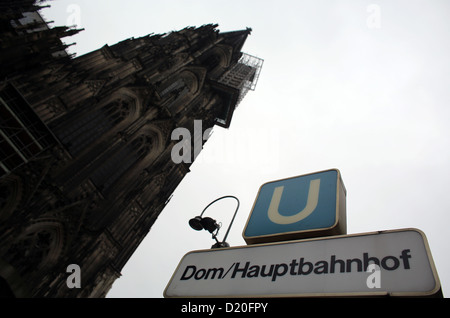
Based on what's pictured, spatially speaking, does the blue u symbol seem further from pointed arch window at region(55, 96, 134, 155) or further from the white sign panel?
pointed arch window at region(55, 96, 134, 155)

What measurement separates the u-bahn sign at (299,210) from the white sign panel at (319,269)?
1.26 feet

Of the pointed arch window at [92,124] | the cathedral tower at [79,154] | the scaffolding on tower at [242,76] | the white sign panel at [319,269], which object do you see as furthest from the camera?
the scaffolding on tower at [242,76]

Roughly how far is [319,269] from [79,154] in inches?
777

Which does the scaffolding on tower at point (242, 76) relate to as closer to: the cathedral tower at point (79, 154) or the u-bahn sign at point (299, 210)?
the cathedral tower at point (79, 154)

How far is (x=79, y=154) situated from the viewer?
18922 mm

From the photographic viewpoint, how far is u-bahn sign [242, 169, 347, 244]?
3330mm

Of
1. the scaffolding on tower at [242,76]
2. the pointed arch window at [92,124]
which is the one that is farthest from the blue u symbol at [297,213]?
the scaffolding on tower at [242,76]

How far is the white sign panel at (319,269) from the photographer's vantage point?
6.94 ft

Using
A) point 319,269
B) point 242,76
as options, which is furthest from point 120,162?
point 242,76

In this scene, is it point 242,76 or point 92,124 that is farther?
point 242,76

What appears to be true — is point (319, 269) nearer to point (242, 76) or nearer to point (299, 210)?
point (299, 210)

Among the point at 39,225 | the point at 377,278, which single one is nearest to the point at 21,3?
the point at 39,225

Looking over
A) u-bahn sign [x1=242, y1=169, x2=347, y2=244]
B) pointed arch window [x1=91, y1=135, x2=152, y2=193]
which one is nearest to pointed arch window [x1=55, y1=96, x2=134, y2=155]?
pointed arch window [x1=91, y1=135, x2=152, y2=193]

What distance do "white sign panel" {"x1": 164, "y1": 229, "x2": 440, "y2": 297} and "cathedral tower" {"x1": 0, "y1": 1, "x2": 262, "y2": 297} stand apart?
1433 centimetres
